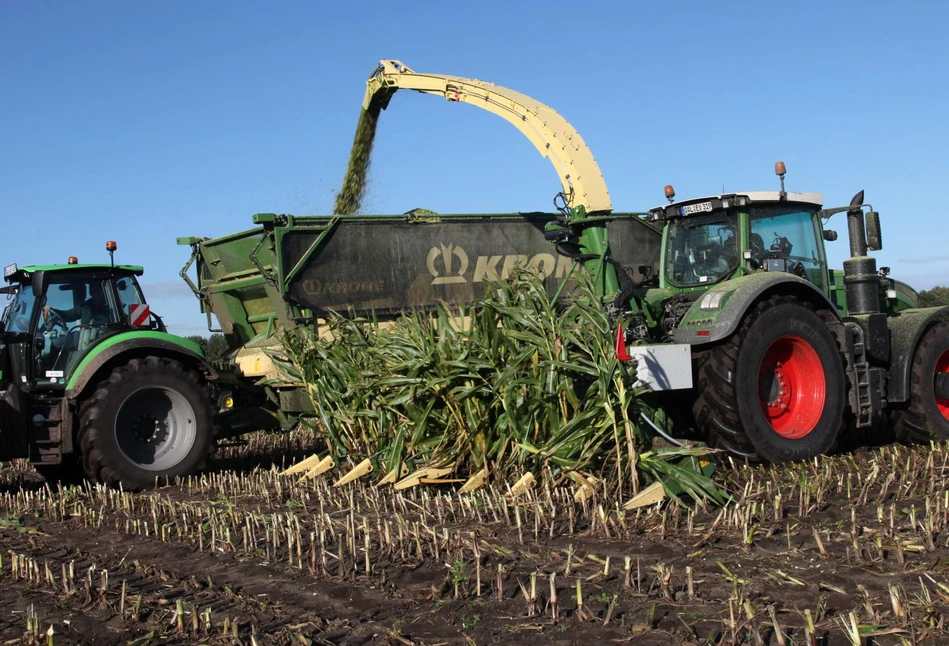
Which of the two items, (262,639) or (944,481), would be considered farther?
(944,481)

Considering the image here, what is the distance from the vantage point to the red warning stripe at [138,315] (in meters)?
7.60

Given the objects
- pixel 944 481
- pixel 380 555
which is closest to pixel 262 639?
pixel 380 555

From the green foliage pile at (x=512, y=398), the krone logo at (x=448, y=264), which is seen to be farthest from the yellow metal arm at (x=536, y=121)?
the green foliage pile at (x=512, y=398)

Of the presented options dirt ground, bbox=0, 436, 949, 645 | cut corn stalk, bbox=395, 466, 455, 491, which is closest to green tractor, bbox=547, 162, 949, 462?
dirt ground, bbox=0, 436, 949, 645

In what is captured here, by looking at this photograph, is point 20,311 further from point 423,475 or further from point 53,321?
point 423,475

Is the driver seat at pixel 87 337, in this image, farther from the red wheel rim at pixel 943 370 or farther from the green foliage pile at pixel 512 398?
the red wheel rim at pixel 943 370

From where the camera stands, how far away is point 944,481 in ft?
16.9

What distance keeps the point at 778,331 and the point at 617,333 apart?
163 centimetres

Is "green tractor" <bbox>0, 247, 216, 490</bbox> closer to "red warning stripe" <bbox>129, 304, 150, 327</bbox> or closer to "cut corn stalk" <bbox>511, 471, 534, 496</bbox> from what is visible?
"red warning stripe" <bbox>129, 304, 150, 327</bbox>

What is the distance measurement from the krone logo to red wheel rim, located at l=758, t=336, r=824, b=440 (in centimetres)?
364

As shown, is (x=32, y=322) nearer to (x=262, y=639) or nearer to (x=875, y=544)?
(x=262, y=639)

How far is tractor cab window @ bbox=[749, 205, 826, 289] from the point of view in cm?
681

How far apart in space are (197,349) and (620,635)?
536cm

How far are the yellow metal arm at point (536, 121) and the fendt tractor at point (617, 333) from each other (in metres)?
0.72
